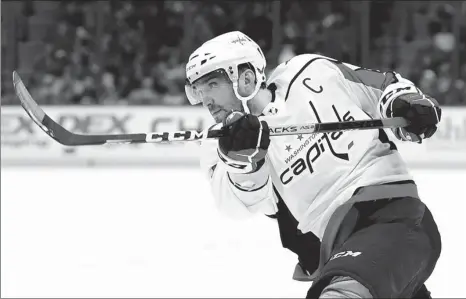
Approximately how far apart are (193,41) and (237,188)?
5909mm

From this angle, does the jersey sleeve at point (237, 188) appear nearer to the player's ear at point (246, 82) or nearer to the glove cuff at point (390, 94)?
the player's ear at point (246, 82)

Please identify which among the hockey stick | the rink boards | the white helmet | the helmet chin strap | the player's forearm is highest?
the white helmet

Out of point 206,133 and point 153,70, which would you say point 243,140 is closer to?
point 206,133

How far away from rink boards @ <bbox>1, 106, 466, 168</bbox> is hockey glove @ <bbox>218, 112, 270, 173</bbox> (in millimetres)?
5359

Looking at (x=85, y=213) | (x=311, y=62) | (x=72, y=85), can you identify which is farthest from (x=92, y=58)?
(x=311, y=62)

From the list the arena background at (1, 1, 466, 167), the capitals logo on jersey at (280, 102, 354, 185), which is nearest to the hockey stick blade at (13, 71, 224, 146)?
the capitals logo on jersey at (280, 102, 354, 185)

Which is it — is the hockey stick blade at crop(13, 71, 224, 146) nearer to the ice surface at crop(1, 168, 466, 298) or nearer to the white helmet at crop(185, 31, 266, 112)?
the white helmet at crop(185, 31, 266, 112)

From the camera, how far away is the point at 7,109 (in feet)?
25.0

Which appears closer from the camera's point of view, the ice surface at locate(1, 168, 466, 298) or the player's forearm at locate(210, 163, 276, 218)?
the player's forearm at locate(210, 163, 276, 218)

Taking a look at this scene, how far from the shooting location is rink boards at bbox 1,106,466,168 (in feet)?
23.9

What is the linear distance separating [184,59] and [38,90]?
4.76ft

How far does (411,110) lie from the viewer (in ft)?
6.54

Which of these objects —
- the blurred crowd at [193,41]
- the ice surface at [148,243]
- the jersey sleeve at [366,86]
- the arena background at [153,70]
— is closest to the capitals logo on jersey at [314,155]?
the jersey sleeve at [366,86]

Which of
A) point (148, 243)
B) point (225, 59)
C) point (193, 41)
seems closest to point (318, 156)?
point (225, 59)
